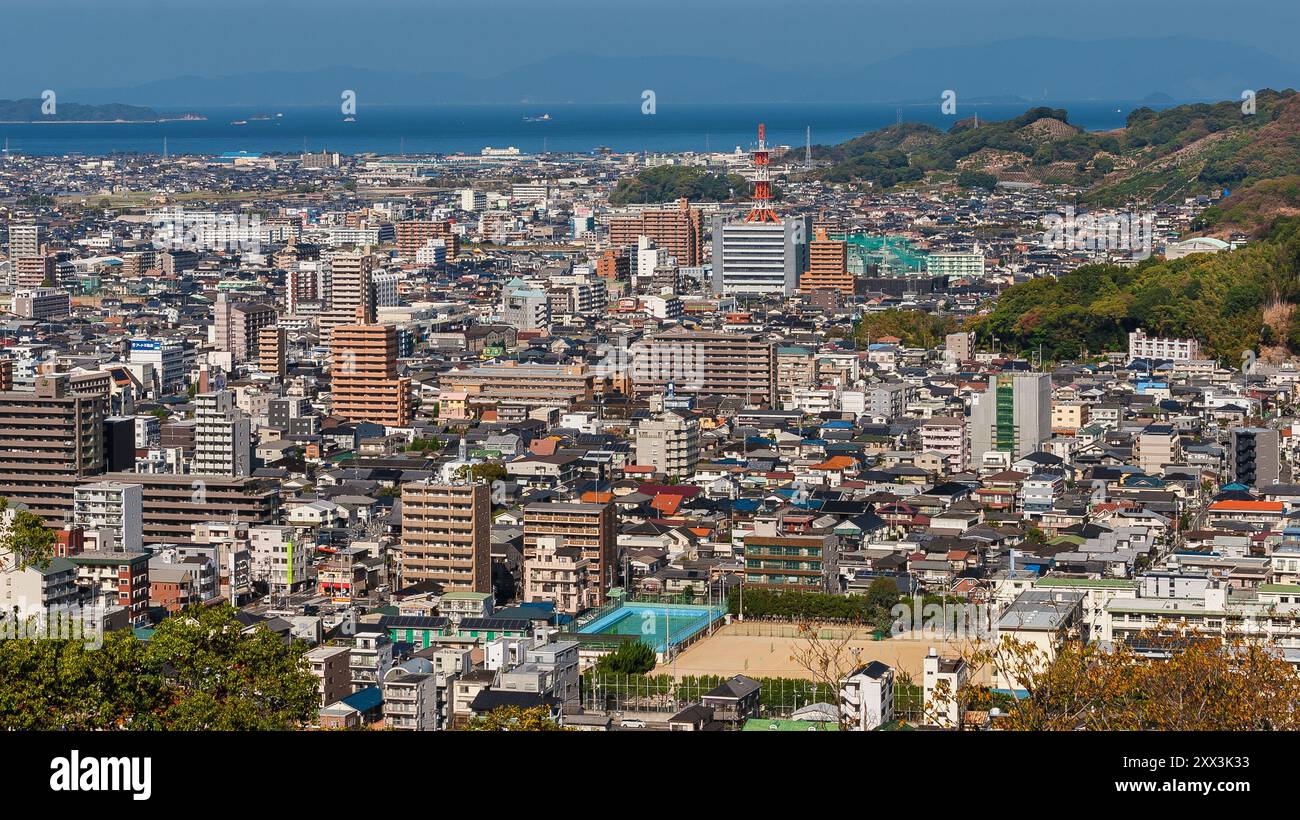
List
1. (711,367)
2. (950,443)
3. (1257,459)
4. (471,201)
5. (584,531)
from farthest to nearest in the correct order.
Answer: (471,201) < (711,367) < (950,443) < (1257,459) < (584,531)

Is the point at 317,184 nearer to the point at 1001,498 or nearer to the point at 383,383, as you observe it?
the point at 383,383

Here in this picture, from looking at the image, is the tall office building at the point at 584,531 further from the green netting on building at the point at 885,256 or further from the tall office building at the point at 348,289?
the green netting on building at the point at 885,256

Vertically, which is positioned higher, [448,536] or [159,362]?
[159,362]

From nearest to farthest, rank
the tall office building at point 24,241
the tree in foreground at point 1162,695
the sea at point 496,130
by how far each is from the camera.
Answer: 1. the tree in foreground at point 1162,695
2. the tall office building at point 24,241
3. the sea at point 496,130

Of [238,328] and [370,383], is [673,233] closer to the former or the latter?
[238,328]

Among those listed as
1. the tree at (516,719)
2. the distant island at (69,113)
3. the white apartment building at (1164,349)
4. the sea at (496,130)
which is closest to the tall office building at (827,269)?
the white apartment building at (1164,349)

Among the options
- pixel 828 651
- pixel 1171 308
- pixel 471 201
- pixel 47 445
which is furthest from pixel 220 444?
pixel 471 201

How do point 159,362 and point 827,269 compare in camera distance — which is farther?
point 827,269
